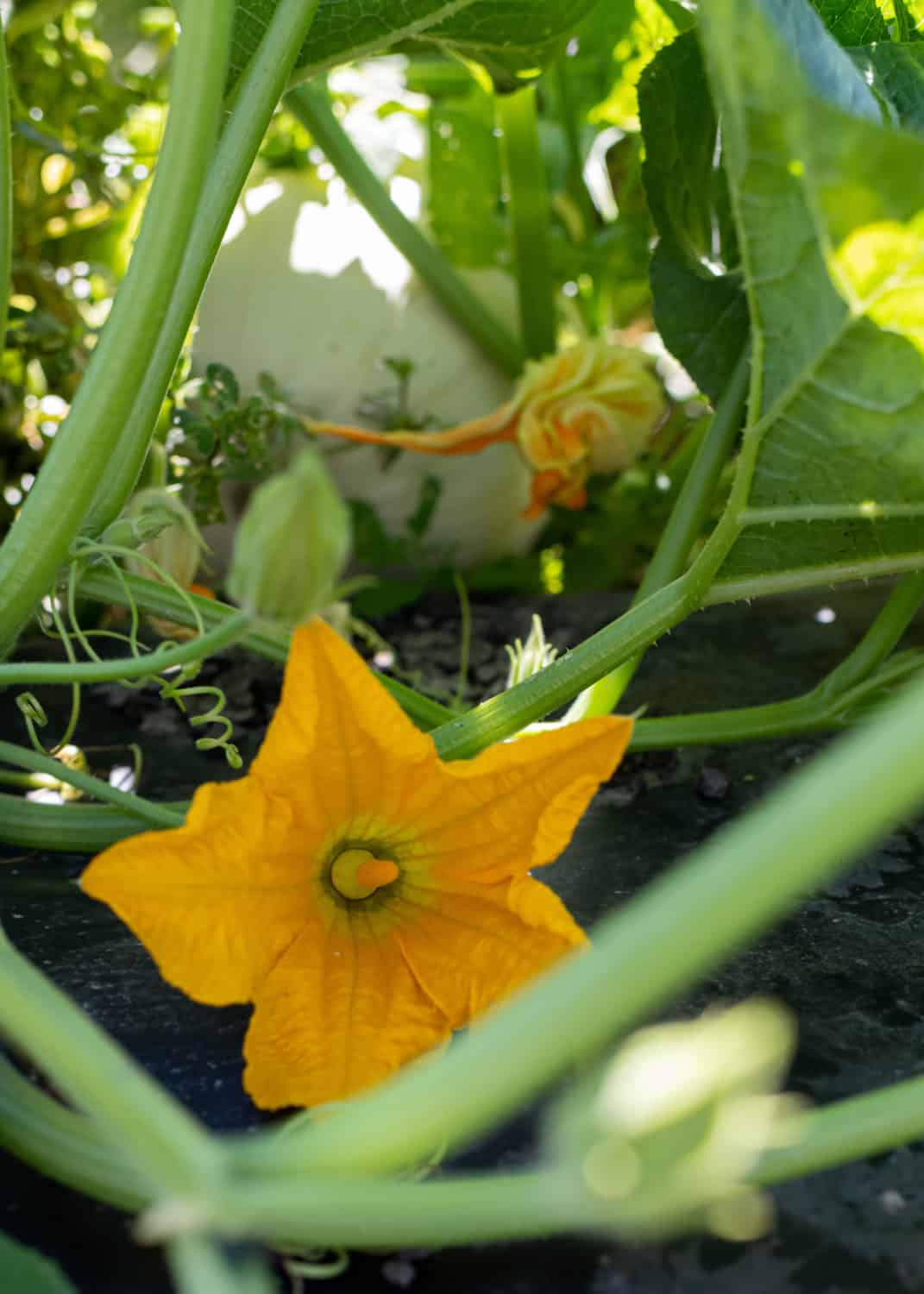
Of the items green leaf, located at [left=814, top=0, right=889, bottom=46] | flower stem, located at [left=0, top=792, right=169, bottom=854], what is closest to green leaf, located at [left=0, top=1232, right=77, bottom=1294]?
flower stem, located at [left=0, top=792, right=169, bottom=854]

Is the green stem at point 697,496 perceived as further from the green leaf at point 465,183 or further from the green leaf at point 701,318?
the green leaf at point 465,183

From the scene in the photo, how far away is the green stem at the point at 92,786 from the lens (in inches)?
19.9

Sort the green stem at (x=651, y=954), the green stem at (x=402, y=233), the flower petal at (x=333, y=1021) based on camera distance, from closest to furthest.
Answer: the green stem at (x=651, y=954) < the flower petal at (x=333, y=1021) < the green stem at (x=402, y=233)

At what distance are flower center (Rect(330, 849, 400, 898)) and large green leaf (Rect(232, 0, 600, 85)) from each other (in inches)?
15.5

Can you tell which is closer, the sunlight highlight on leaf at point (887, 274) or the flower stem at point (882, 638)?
the sunlight highlight on leaf at point (887, 274)

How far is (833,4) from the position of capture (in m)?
0.65

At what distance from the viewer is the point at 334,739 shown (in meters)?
0.47

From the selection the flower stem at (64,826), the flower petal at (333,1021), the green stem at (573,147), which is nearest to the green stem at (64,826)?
the flower stem at (64,826)

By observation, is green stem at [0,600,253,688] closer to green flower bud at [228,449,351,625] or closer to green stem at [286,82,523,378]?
green flower bud at [228,449,351,625]

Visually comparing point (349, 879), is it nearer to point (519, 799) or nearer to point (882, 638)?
point (519, 799)

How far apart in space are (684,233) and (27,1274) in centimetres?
54

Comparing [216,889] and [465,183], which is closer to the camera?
[216,889]

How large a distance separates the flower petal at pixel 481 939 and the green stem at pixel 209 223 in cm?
21

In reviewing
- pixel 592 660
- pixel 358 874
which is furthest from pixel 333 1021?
pixel 592 660
